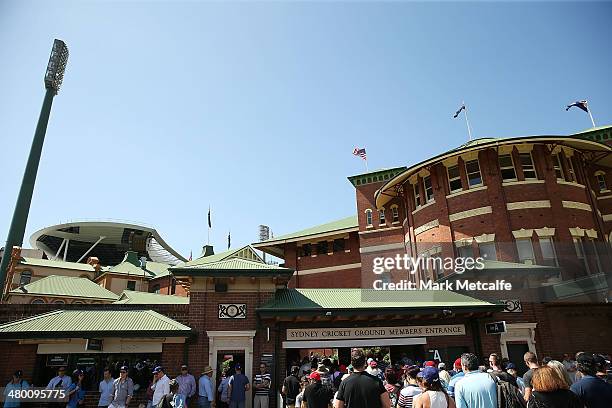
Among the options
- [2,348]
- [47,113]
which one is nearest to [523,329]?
[2,348]

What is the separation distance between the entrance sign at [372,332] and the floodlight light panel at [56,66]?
2691cm

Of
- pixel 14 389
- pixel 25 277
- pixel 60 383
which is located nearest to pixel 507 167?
pixel 60 383

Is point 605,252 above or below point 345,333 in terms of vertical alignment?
above

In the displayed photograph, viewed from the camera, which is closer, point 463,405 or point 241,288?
point 463,405

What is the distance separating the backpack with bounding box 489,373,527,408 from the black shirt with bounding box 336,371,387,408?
1736 mm

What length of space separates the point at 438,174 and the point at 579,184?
7.36 m

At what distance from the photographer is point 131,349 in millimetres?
15273

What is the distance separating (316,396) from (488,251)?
16121 millimetres

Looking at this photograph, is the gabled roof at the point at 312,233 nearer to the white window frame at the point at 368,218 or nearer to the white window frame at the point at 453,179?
the white window frame at the point at 368,218

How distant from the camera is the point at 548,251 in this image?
19.5m

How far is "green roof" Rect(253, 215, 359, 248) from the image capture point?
1276 inches

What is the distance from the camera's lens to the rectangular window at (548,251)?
1920cm

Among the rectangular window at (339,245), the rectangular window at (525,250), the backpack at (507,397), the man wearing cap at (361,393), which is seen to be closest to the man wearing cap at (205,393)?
the man wearing cap at (361,393)

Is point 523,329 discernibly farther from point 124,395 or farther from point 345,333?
point 124,395
